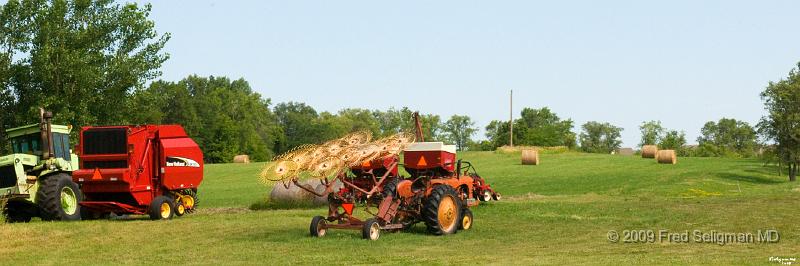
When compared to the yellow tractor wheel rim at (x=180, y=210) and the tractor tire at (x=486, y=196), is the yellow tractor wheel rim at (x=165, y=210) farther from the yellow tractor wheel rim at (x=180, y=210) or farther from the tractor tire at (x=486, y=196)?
the tractor tire at (x=486, y=196)

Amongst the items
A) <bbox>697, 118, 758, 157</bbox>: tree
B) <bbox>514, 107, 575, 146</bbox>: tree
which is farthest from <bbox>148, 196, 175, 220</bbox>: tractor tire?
<bbox>697, 118, 758, 157</bbox>: tree

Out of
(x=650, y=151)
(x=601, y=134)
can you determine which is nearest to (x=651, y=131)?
(x=601, y=134)

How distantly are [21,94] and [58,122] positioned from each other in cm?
453

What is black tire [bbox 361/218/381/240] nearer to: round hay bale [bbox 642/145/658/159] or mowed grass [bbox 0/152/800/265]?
mowed grass [bbox 0/152/800/265]

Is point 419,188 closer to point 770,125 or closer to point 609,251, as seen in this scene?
point 609,251

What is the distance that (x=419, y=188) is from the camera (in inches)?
795

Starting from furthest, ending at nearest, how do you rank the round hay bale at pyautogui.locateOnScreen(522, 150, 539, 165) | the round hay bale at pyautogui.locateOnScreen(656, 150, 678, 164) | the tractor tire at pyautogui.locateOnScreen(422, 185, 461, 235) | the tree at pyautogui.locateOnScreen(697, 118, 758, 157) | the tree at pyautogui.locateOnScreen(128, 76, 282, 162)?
1. the tree at pyautogui.locateOnScreen(697, 118, 758, 157)
2. the tree at pyautogui.locateOnScreen(128, 76, 282, 162)
3. the round hay bale at pyautogui.locateOnScreen(522, 150, 539, 165)
4. the round hay bale at pyautogui.locateOnScreen(656, 150, 678, 164)
5. the tractor tire at pyautogui.locateOnScreen(422, 185, 461, 235)

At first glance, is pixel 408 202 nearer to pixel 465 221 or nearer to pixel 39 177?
pixel 465 221

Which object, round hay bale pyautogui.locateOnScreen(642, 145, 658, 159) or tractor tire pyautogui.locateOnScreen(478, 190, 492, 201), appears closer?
tractor tire pyautogui.locateOnScreen(478, 190, 492, 201)

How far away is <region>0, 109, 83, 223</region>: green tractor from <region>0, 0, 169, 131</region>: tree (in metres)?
18.6

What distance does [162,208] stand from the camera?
2453 centimetres

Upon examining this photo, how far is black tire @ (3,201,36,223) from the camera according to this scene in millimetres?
24594

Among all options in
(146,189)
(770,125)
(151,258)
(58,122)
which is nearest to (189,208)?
(146,189)

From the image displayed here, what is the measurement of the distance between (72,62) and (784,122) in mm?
35986
